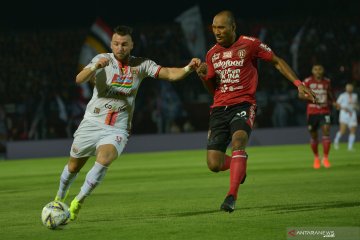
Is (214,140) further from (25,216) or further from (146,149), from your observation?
(146,149)

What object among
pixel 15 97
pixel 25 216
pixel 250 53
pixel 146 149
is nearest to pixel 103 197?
pixel 25 216

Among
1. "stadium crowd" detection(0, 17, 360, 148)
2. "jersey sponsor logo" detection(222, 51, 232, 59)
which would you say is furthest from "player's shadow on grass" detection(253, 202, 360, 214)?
"stadium crowd" detection(0, 17, 360, 148)

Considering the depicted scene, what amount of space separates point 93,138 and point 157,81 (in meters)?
22.9

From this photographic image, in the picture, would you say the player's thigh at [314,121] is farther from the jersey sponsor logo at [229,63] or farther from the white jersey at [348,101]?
the white jersey at [348,101]

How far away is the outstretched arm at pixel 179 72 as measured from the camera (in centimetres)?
884

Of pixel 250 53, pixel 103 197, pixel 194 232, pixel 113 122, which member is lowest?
pixel 103 197

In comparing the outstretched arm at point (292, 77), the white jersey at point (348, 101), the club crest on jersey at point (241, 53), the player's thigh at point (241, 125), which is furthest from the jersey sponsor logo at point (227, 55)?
the white jersey at point (348, 101)

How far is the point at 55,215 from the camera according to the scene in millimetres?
8016

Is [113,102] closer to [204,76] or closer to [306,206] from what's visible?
[204,76]

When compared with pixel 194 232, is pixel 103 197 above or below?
below

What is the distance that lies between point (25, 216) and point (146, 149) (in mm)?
19752

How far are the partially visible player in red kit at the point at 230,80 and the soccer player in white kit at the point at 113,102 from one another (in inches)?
29.0

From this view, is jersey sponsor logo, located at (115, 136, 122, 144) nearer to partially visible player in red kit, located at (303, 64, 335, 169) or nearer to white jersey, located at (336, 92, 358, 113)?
partially visible player in red kit, located at (303, 64, 335, 169)

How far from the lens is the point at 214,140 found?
31.9 ft
